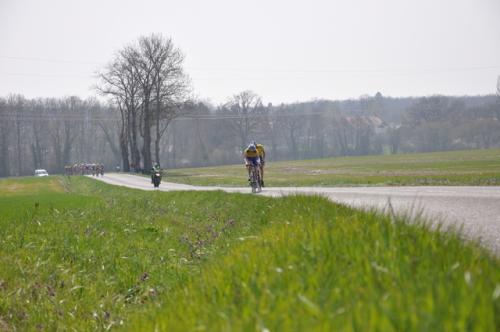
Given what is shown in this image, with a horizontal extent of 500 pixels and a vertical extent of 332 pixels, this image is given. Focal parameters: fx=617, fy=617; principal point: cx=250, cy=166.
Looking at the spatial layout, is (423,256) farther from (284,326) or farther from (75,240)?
(75,240)

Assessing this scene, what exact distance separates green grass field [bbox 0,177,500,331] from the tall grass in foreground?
10mm

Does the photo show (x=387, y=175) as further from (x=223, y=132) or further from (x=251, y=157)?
(x=223, y=132)

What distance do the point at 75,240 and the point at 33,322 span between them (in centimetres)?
366

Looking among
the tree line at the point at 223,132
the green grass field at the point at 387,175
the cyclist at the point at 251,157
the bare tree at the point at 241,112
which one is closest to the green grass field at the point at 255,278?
the cyclist at the point at 251,157

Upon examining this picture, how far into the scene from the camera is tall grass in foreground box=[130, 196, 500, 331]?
2.59 meters

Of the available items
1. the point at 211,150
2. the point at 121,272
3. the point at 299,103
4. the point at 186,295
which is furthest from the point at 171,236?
the point at 299,103

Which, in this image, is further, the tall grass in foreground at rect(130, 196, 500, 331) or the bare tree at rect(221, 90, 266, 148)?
the bare tree at rect(221, 90, 266, 148)

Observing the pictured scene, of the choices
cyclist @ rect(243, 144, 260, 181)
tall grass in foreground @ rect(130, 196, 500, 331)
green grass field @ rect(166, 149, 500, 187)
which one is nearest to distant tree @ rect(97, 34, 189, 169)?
green grass field @ rect(166, 149, 500, 187)

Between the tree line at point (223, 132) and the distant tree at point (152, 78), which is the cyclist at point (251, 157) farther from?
the tree line at point (223, 132)

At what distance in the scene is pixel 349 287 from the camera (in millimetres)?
3479

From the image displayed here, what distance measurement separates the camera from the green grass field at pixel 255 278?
2789 millimetres

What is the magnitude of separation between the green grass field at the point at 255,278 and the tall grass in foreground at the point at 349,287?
0.01 m

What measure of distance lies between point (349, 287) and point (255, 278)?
92 cm

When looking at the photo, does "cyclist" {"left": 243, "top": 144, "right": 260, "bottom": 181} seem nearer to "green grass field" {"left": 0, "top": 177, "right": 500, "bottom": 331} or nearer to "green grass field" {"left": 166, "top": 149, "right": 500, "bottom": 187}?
"green grass field" {"left": 166, "top": 149, "right": 500, "bottom": 187}
